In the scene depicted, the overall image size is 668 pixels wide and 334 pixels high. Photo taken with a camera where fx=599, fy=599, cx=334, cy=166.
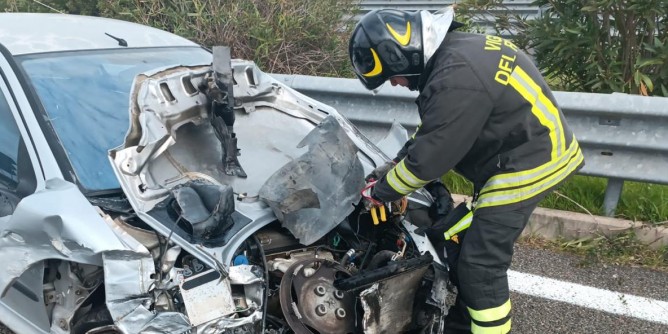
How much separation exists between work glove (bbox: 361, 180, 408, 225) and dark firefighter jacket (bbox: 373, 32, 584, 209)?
0.20 feet

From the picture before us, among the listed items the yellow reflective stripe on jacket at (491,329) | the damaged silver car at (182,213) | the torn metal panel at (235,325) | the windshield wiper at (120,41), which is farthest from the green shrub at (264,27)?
the torn metal panel at (235,325)

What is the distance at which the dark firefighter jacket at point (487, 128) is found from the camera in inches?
85.5

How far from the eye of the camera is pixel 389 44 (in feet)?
7.36

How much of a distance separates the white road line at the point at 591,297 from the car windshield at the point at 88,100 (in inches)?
85.0

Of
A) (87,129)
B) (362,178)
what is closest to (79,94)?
(87,129)

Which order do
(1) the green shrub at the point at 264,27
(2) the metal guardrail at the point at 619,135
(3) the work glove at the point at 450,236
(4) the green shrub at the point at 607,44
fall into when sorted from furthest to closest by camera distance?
1. (1) the green shrub at the point at 264,27
2. (4) the green shrub at the point at 607,44
3. (2) the metal guardrail at the point at 619,135
4. (3) the work glove at the point at 450,236

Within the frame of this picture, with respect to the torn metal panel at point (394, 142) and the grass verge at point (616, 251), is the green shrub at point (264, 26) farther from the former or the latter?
the grass verge at point (616, 251)

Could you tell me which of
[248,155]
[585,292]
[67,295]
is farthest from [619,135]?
[67,295]

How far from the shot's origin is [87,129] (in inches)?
103

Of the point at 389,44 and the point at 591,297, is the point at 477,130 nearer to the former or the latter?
the point at 389,44

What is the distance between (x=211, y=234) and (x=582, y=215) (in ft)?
8.21

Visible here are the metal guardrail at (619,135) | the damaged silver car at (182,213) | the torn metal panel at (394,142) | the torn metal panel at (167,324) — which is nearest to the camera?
the torn metal panel at (167,324)

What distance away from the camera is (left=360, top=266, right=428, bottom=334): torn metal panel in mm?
2230

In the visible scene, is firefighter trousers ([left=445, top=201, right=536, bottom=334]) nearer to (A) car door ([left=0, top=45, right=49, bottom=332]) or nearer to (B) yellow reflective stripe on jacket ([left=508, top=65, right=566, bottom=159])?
(B) yellow reflective stripe on jacket ([left=508, top=65, right=566, bottom=159])
